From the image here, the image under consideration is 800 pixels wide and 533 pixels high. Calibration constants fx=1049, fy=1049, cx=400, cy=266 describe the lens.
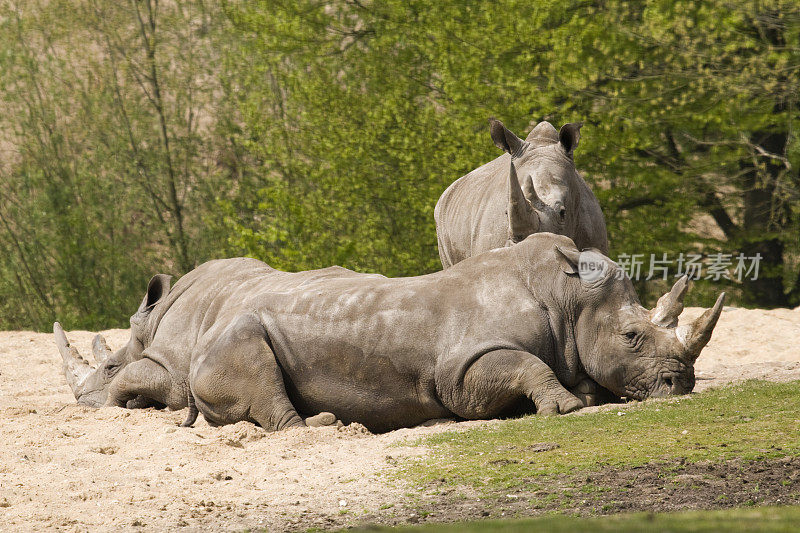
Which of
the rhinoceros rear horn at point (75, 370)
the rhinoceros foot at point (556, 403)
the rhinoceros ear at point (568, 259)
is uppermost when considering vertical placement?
the rhinoceros ear at point (568, 259)

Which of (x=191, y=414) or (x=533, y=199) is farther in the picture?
(x=533, y=199)

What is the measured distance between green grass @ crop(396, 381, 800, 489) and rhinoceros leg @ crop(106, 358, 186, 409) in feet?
10.3

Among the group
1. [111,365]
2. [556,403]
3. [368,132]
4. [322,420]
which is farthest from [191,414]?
[368,132]

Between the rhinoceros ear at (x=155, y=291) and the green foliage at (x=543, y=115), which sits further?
the green foliage at (x=543, y=115)

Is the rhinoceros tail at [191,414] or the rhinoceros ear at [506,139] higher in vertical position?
the rhinoceros ear at [506,139]

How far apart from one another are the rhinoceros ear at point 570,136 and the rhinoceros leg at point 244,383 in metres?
3.58

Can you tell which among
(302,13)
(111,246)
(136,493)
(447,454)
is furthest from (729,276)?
(136,493)

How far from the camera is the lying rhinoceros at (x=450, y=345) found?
722 cm

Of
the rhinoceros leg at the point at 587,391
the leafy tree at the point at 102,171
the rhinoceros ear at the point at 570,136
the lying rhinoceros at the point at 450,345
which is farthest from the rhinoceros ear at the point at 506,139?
the leafy tree at the point at 102,171

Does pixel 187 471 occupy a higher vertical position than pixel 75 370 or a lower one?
higher

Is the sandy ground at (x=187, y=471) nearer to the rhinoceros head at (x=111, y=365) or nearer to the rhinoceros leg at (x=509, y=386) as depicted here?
the rhinoceros leg at (x=509, y=386)

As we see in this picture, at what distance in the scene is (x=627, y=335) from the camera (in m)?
7.26

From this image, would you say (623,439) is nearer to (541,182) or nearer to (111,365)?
(541,182)

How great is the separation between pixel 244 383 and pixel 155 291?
281 centimetres
